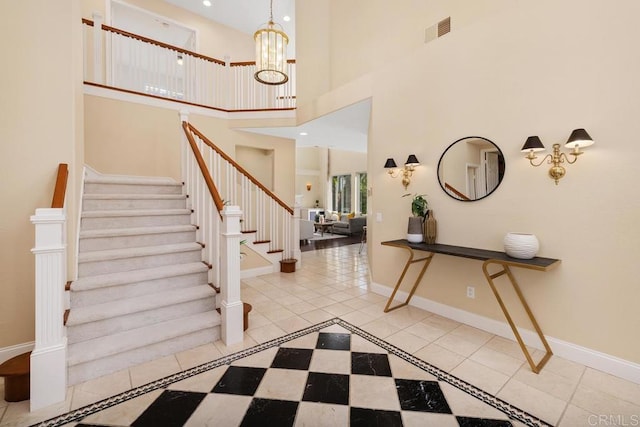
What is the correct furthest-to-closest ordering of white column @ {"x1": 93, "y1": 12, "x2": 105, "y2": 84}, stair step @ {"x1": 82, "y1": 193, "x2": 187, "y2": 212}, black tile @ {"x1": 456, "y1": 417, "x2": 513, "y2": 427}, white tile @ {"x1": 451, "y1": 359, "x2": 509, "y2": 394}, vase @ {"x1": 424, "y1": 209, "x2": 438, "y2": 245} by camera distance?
1. white column @ {"x1": 93, "y1": 12, "x2": 105, "y2": 84}
2. stair step @ {"x1": 82, "y1": 193, "x2": 187, "y2": 212}
3. vase @ {"x1": 424, "y1": 209, "x2": 438, "y2": 245}
4. white tile @ {"x1": 451, "y1": 359, "x2": 509, "y2": 394}
5. black tile @ {"x1": 456, "y1": 417, "x2": 513, "y2": 427}

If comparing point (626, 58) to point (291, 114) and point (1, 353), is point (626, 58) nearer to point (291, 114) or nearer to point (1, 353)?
point (291, 114)

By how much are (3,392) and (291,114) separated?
5225 mm

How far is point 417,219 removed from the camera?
122 inches

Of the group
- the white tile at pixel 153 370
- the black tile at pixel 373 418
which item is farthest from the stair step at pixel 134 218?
the black tile at pixel 373 418

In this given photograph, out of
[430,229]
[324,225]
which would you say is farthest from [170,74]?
[324,225]

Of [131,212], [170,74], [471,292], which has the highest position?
[170,74]

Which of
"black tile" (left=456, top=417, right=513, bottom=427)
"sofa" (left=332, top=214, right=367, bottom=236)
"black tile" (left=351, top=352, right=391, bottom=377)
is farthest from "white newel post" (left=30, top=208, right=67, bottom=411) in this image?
"sofa" (left=332, top=214, right=367, bottom=236)

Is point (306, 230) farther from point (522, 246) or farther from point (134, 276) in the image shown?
point (522, 246)

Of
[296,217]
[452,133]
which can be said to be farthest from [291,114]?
[452,133]

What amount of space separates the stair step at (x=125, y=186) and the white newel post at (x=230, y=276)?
6.56 feet

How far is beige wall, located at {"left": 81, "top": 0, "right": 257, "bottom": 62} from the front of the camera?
19.3 ft

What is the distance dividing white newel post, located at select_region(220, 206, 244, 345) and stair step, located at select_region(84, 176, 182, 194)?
78.8 inches

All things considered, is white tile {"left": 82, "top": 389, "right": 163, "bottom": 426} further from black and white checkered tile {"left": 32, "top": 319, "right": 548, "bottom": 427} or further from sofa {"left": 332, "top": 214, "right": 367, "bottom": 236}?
sofa {"left": 332, "top": 214, "right": 367, "bottom": 236}

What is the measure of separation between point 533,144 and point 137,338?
3.59 meters
